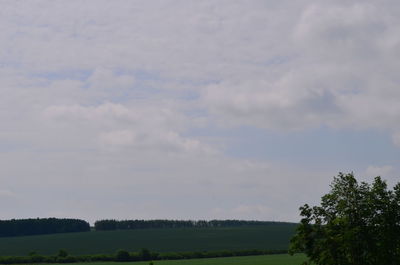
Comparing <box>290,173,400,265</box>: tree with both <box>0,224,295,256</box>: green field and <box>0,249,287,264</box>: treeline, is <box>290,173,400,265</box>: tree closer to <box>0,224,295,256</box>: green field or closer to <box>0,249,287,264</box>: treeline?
<box>0,249,287,264</box>: treeline

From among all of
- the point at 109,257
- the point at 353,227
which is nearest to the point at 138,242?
the point at 109,257

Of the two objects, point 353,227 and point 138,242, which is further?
point 138,242

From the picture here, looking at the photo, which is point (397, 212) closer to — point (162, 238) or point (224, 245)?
point (224, 245)

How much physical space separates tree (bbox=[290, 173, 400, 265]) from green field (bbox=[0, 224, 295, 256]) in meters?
116

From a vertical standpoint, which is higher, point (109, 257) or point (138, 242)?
point (138, 242)

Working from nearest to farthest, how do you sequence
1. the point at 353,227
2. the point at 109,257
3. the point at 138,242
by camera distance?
1. the point at 353,227
2. the point at 109,257
3. the point at 138,242

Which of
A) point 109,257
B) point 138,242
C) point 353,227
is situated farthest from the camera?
point 138,242

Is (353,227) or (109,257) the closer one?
(353,227)

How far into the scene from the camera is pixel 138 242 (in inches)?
6993

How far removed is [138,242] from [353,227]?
14319 cm

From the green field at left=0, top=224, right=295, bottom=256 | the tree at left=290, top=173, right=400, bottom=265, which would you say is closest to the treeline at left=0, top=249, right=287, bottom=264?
the green field at left=0, top=224, right=295, bottom=256

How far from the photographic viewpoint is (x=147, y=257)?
134 meters

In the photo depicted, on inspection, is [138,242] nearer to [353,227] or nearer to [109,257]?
[109,257]

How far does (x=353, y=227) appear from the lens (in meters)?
38.2
